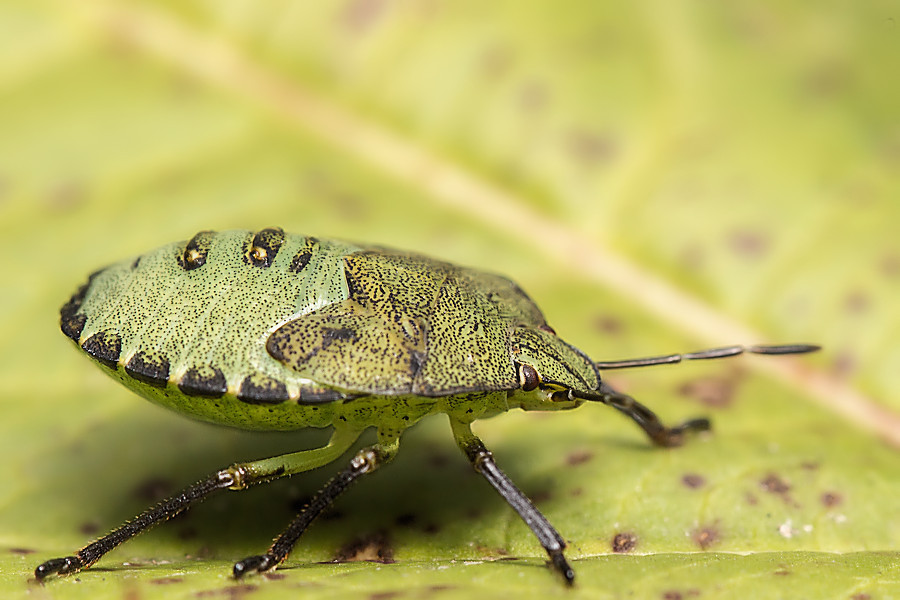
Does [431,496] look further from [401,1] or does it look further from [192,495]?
[401,1]

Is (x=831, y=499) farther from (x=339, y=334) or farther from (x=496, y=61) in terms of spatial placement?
(x=496, y=61)

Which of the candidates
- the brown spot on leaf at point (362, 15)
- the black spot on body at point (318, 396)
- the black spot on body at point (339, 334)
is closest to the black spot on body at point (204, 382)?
the black spot on body at point (318, 396)

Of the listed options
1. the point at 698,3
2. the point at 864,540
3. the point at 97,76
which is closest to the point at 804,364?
the point at 864,540

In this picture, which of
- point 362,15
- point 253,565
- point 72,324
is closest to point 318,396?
point 253,565

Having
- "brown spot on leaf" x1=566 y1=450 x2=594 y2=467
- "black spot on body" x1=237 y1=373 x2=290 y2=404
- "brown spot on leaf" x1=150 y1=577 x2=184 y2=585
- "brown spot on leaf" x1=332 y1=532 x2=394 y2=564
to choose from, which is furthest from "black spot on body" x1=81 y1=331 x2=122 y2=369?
"brown spot on leaf" x1=566 y1=450 x2=594 y2=467

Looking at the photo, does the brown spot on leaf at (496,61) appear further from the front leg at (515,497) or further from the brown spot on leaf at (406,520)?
the brown spot on leaf at (406,520)

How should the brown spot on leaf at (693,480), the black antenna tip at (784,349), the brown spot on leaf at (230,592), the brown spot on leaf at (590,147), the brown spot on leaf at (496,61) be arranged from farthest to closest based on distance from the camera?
the brown spot on leaf at (496,61) → the brown spot on leaf at (590,147) → the black antenna tip at (784,349) → the brown spot on leaf at (693,480) → the brown spot on leaf at (230,592)

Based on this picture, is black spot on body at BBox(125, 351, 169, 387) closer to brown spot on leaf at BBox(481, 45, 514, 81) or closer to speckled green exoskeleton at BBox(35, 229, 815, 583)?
speckled green exoskeleton at BBox(35, 229, 815, 583)
